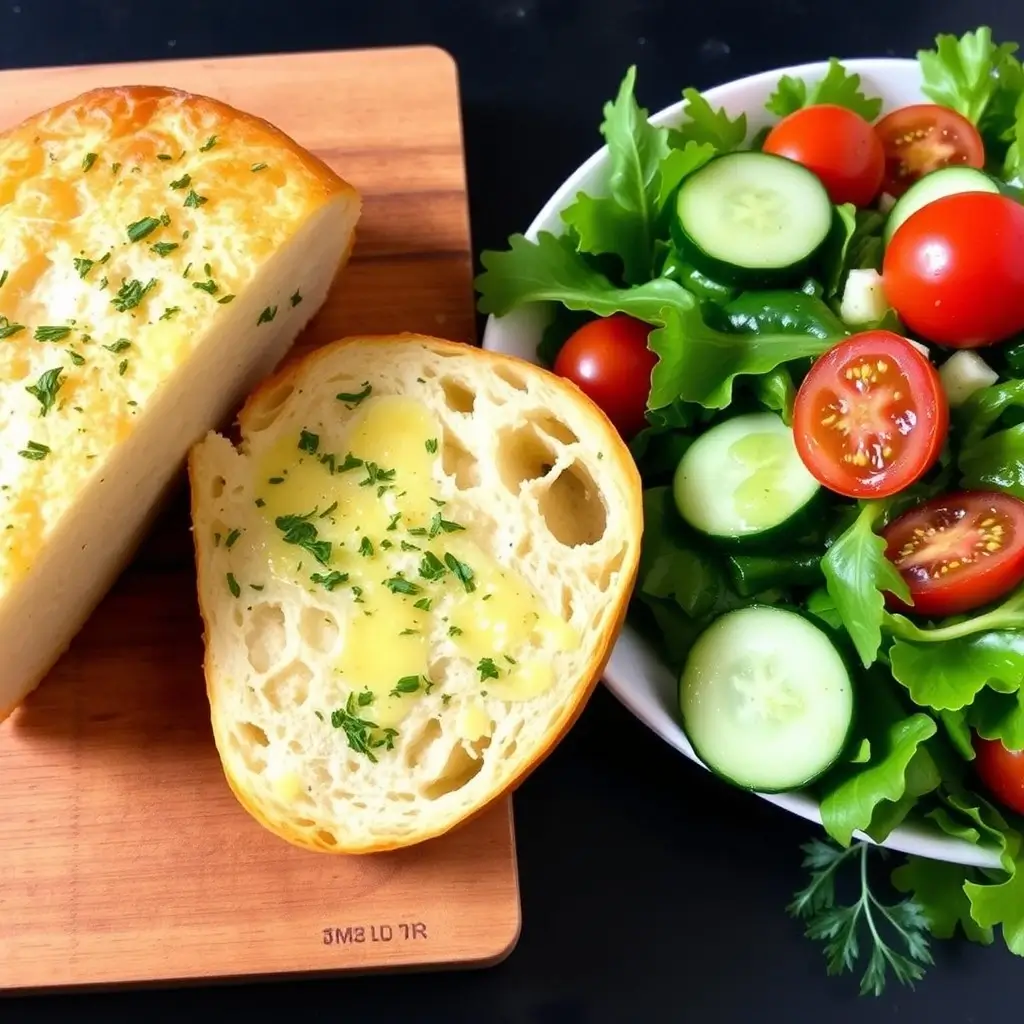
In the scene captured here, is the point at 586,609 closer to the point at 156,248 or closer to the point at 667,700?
the point at 667,700

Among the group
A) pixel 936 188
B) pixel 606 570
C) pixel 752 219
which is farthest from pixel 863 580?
pixel 936 188

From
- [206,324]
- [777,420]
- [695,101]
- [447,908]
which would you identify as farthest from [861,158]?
[447,908]

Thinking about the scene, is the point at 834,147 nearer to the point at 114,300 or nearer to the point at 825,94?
the point at 825,94

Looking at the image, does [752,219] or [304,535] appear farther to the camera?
[752,219]

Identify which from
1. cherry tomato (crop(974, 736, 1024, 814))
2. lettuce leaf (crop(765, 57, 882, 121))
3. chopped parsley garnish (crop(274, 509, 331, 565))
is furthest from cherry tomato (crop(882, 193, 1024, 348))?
chopped parsley garnish (crop(274, 509, 331, 565))

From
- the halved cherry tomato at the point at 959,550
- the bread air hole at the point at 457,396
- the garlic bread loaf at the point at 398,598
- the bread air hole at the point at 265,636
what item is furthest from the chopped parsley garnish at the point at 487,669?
the halved cherry tomato at the point at 959,550

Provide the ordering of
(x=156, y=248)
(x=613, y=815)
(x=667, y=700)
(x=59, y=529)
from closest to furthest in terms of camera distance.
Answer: (x=59, y=529), (x=156, y=248), (x=667, y=700), (x=613, y=815)
